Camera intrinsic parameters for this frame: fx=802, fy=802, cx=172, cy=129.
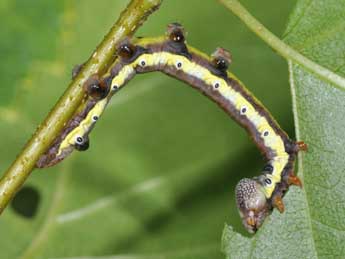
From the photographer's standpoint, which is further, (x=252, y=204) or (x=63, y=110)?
(x=252, y=204)

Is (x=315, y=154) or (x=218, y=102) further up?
(x=315, y=154)

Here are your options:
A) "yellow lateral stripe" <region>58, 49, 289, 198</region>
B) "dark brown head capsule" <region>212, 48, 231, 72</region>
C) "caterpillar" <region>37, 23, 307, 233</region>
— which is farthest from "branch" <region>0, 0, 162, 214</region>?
"dark brown head capsule" <region>212, 48, 231, 72</region>

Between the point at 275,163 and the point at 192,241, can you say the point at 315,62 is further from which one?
the point at 192,241

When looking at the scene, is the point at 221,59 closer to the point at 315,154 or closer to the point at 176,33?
the point at 176,33

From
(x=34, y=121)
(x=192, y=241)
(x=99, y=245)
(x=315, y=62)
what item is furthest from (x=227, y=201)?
(x=315, y=62)

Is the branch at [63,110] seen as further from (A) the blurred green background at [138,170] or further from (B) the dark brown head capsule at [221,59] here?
(A) the blurred green background at [138,170]

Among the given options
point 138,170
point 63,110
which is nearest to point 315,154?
point 63,110

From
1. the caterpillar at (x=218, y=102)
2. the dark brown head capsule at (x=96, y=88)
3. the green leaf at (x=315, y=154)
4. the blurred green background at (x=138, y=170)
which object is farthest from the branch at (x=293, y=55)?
the blurred green background at (x=138, y=170)

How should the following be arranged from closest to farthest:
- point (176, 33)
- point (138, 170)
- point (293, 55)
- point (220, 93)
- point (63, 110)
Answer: point (63, 110), point (293, 55), point (176, 33), point (220, 93), point (138, 170)
